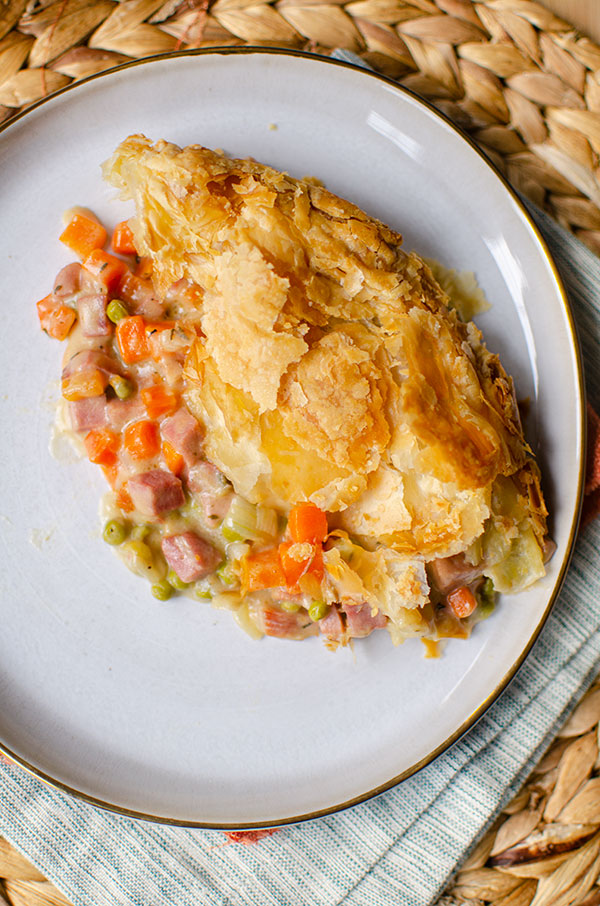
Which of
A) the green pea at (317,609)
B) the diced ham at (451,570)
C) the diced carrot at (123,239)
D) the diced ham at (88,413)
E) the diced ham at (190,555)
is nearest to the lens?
the diced ham at (451,570)

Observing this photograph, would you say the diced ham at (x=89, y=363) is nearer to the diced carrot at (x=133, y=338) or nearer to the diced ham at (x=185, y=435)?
the diced carrot at (x=133, y=338)

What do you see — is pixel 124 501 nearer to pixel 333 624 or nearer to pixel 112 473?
pixel 112 473

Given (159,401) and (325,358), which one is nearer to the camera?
(325,358)

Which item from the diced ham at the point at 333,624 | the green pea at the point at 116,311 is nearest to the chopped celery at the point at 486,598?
the diced ham at the point at 333,624

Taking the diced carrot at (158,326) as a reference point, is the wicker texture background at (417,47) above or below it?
above

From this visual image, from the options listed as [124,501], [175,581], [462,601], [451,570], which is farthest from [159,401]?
[462,601]

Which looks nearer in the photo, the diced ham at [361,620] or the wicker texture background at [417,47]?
the diced ham at [361,620]
